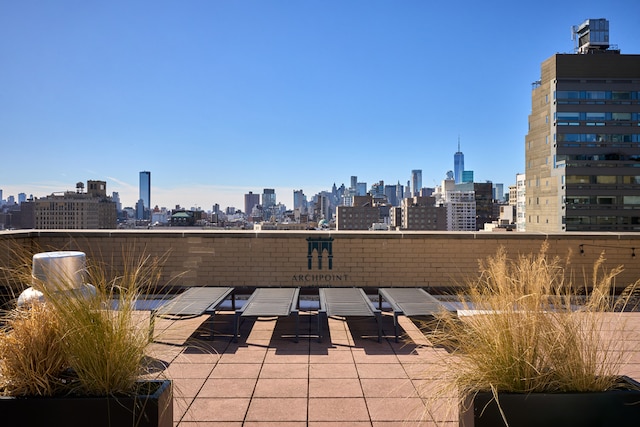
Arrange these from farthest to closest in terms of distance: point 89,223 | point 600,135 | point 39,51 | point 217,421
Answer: point 89,223, point 600,135, point 39,51, point 217,421

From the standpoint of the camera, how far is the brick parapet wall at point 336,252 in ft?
26.6

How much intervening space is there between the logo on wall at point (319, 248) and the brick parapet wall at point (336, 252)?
0.02 m

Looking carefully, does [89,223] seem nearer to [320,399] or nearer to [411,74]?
[411,74]

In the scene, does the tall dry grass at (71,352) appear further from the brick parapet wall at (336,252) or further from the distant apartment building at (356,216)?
the distant apartment building at (356,216)

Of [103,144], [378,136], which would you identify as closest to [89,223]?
[103,144]

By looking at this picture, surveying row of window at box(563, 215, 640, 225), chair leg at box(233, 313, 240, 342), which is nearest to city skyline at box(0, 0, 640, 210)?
chair leg at box(233, 313, 240, 342)

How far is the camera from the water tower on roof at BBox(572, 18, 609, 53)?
8219cm

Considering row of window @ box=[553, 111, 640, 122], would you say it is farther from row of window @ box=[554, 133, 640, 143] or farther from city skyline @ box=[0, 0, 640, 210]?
city skyline @ box=[0, 0, 640, 210]

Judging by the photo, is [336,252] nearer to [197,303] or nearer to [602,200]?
[197,303]

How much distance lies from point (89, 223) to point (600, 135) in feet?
317

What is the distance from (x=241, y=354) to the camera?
4.62m

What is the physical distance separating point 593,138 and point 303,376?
9418 cm

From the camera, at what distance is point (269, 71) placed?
146 ft

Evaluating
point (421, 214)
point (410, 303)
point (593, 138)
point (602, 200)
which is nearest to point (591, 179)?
point (602, 200)
